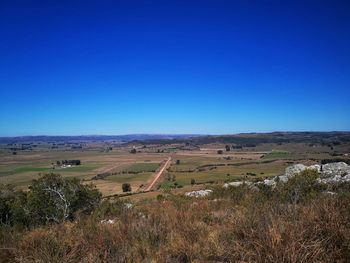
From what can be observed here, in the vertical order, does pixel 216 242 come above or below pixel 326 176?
above

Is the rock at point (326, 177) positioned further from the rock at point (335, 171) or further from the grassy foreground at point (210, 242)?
the grassy foreground at point (210, 242)

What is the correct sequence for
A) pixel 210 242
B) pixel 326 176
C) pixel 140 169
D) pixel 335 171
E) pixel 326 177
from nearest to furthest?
pixel 210 242
pixel 326 177
pixel 326 176
pixel 335 171
pixel 140 169

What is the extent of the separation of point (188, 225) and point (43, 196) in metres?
24.6

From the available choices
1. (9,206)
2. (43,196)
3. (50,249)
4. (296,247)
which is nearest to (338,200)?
(296,247)

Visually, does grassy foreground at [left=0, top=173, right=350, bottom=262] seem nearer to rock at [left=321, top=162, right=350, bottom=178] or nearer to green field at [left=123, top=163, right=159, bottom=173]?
rock at [left=321, top=162, right=350, bottom=178]

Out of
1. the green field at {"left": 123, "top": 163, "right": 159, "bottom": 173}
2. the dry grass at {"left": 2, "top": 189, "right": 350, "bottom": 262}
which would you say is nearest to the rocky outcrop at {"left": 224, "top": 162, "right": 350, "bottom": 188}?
the dry grass at {"left": 2, "top": 189, "right": 350, "bottom": 262}

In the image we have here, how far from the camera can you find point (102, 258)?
18.3 ft

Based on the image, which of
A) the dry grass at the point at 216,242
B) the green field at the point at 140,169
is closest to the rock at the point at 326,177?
the dry grass at the point at 216,242

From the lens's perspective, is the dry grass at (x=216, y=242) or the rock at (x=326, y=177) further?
the rock at (x=326, y=177)

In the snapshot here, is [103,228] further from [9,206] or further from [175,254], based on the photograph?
[9,206]

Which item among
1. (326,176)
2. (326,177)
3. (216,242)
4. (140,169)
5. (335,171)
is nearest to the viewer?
(216,242)

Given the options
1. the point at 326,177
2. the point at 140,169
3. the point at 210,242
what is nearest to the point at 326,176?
the point at 326,177

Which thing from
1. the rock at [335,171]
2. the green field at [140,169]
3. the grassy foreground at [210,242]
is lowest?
the green field at [140,169]

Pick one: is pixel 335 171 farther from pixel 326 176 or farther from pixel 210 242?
pixel 210 242
